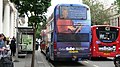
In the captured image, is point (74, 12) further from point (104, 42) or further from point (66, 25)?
point (104, 42)

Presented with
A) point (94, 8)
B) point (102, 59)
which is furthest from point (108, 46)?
point (94, 8)

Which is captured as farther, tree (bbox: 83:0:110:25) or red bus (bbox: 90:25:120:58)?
tree (bbox: 83:0:110:25)

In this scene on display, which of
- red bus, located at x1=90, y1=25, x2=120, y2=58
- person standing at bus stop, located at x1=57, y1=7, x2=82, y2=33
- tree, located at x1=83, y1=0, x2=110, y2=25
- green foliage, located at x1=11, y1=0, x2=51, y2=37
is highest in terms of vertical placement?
tree, located at x1=83, y1=0, x2=110, y2=25

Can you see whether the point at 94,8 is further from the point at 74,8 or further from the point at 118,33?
the point at 74,8

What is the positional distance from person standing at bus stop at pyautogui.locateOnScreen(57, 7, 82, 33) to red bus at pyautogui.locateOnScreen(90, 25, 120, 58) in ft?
16.8

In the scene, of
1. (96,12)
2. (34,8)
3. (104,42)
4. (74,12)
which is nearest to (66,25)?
(74,12)

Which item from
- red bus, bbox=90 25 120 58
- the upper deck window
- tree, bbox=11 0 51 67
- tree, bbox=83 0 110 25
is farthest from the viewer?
tree, bbox=83 0 110 25

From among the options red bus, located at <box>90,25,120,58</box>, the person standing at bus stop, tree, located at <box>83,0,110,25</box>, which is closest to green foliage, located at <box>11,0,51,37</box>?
the person standing at bus stop

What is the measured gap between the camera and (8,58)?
495 inches

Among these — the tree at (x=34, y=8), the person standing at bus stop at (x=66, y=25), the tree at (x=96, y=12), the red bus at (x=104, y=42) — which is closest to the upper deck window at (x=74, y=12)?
the person standing at bus stop at (x=66, y=25)

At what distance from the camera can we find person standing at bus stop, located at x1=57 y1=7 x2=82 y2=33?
71.1ft

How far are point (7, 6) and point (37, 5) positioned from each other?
71.4 feet

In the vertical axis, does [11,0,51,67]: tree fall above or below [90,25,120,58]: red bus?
above

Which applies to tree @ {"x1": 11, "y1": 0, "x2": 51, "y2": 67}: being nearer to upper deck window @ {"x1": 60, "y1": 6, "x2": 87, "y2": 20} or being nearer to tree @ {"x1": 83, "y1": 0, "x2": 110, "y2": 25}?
upper deck window @ {"x1": 60, "y1": 6, "x2": 87, "y2": 20}
